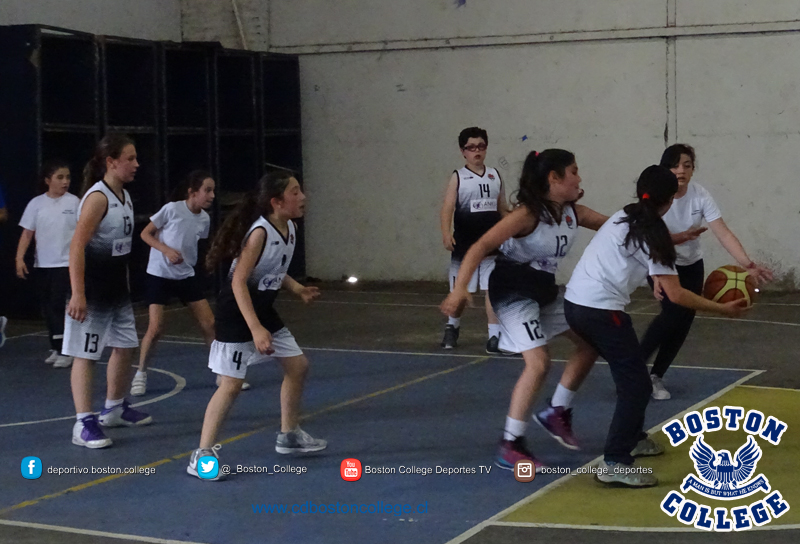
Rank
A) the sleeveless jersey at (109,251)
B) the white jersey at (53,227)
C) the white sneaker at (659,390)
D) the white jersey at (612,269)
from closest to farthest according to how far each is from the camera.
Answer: the white jersey at (612,269), the sleeveless jersey at (109,251), the white sneaker at (659,390), the white jersey at (53,227)

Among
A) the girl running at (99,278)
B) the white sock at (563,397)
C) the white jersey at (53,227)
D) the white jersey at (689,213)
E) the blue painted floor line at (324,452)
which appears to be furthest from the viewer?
the white jersey at (53,227)

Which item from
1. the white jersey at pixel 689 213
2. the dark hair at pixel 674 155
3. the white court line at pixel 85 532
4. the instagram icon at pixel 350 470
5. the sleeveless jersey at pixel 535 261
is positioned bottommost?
the white court line at pixel 85 532

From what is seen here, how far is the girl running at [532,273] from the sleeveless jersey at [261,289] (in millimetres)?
972

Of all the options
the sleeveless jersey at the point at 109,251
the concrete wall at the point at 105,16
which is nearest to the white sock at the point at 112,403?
the sleeveless jersey at the point at 109,251

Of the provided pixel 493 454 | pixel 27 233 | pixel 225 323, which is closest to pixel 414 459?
pixel 493 454

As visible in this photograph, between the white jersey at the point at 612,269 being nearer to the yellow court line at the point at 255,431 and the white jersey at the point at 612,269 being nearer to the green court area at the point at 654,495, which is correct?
the green court area at the point at 654,495

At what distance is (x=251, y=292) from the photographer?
18.0 ft

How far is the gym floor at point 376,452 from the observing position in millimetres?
4648

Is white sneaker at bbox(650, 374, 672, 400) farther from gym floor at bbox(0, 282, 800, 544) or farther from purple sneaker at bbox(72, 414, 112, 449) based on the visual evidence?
purple sneaker at bbox(72, 414, 112, 449)

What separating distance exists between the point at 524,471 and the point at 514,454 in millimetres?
131

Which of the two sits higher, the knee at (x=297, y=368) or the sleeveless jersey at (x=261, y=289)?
the sleeveless jersey at (x=261, y=289)

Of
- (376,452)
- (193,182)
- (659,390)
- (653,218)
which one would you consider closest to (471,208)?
(193,182)

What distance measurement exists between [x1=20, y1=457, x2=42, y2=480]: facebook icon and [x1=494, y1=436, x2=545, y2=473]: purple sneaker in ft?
7.92

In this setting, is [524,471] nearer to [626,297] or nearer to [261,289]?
[626,297]
